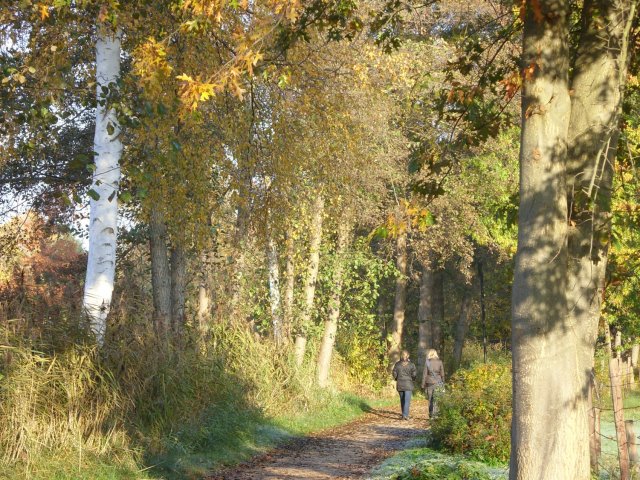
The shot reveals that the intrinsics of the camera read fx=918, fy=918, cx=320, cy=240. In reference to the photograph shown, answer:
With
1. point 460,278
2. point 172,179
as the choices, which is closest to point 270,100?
point 172,179

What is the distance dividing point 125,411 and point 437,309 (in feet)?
97.6

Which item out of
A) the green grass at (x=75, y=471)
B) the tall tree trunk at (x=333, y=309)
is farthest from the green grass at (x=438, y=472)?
the tall tree trunk at (x=333, y=309)

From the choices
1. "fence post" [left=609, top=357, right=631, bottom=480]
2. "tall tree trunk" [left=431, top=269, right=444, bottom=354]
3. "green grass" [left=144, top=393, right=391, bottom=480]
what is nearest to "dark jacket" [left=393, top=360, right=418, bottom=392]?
"green grass" [left=144, top=393, right=391, bottom=480]

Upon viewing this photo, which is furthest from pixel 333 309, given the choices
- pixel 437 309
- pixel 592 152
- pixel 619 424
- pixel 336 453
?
pixel 592 152

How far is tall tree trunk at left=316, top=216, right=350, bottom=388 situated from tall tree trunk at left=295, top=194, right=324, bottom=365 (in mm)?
836

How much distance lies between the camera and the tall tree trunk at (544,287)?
727cm

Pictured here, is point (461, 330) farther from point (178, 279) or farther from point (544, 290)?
point (544, 290)

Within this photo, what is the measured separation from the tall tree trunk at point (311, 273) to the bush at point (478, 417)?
8114 millimetres

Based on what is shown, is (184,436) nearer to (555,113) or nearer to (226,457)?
(226,457)

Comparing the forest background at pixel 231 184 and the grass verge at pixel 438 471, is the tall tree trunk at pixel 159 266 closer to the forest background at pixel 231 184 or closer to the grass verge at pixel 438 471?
the forest background at pixel 231 184

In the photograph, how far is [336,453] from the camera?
17.4 m

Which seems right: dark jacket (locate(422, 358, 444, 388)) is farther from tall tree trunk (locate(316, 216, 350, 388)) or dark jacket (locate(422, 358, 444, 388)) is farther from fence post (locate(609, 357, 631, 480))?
fence post (locate(609, 357, 631, 480))

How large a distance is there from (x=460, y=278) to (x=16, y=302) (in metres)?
34.2

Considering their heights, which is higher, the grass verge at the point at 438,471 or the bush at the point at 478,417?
the bush at the point at 478,417
